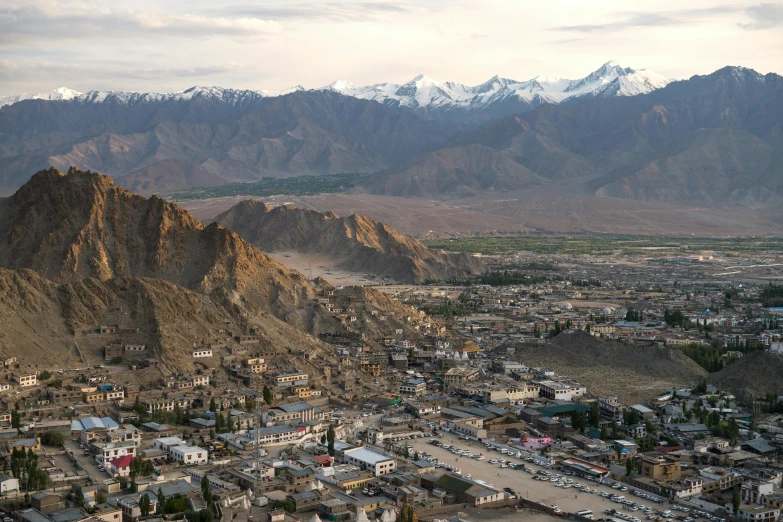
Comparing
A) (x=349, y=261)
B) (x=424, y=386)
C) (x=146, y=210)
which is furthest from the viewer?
(x=349, y=261)

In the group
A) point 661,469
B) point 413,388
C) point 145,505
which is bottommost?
point 413,388

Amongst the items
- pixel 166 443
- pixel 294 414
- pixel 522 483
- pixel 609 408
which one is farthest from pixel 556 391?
pixel 166 443

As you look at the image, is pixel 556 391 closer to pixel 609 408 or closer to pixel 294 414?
pixel 609 408

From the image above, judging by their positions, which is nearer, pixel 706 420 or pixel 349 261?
pixel 706 420

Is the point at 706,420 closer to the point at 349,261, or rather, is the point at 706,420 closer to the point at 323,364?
the point at 323,364

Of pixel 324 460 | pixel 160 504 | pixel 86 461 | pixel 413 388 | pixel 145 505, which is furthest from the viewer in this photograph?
pixel 413 388

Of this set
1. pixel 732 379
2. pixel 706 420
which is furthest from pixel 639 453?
pixel 732 379

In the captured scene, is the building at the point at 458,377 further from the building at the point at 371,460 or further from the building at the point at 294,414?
the building at the point at 371,460
